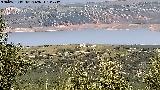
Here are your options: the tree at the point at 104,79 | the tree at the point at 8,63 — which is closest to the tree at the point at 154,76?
the tree at the point at 104,79

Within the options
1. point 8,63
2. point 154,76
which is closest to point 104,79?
point 8,63

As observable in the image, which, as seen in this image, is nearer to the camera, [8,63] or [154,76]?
[8,63]

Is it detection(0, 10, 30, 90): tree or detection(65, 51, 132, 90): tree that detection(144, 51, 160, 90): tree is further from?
detection(0, 10, 30, 90): tree

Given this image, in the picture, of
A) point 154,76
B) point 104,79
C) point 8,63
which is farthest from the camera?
point 154,76

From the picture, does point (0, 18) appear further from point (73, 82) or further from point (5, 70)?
point (73, 82)

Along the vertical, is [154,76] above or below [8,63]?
below

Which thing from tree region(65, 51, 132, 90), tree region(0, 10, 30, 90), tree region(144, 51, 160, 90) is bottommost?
tree region(144, 51, 160, 90)

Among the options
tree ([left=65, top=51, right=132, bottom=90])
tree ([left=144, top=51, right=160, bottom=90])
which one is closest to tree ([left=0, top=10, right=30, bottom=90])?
tree ([left=65, top=51, right=132, bottom=90])

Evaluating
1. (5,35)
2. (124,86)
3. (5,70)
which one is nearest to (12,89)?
(5,70)

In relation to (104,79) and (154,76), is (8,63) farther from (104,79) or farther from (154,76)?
(154,76)

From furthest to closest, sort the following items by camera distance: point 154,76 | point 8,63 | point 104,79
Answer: point 154,76 → point 104,79 → point 8,63
